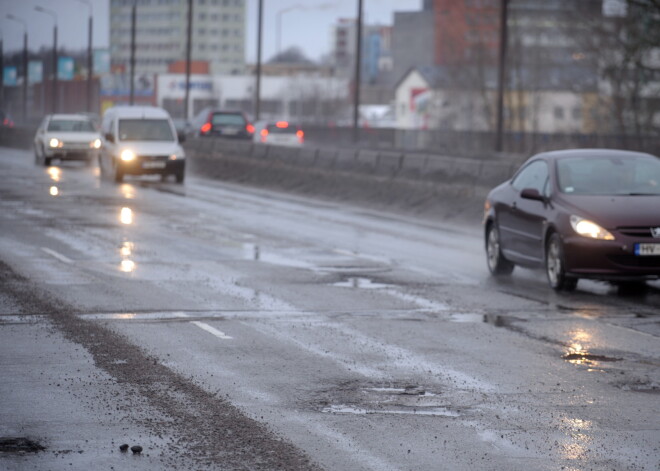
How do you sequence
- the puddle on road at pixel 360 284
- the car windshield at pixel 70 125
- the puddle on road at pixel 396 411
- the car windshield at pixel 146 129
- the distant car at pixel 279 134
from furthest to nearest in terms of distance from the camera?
the distant car at pixel 279 134
the car windshield at pixel 70 125
the car windshield at pixel 146 129
the puddle on road at pixel 360 284
the puddle on road at pixel 396 411

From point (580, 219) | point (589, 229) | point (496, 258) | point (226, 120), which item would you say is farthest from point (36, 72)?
point (589, 229)

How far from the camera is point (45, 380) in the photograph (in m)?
8.66

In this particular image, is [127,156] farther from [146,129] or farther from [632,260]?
[632,260]

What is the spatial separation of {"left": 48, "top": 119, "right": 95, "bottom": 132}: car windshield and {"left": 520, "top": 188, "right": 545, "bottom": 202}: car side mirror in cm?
3082

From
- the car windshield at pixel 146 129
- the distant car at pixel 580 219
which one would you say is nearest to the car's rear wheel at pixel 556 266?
the distant car at pixel 580 219

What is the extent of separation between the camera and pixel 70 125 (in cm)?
4419

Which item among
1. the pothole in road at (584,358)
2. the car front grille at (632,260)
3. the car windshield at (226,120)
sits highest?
the car windshield at (226,120)

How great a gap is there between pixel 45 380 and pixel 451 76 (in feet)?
224

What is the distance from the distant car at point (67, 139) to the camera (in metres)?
42.9

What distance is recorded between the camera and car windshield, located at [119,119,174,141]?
117 feet

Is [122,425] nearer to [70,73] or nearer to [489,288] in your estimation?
[489,288]

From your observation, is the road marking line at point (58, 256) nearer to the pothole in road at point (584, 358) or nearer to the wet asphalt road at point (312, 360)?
the wet asphalt road at point (312, 360)

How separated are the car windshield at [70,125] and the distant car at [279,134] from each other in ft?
51.4

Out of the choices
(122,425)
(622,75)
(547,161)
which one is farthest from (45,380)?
(622,75)
